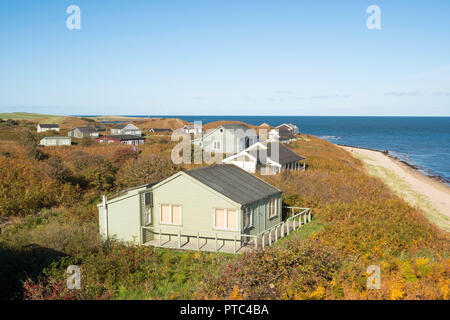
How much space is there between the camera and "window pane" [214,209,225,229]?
60.0ft

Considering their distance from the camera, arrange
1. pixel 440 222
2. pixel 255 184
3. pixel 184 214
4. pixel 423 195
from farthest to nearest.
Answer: pixel 423 195 → pixel 440 222 → pixel 255 184 → pixel 184 214

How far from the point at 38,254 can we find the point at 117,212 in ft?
16.7

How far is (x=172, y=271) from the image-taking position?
14164 millimetres

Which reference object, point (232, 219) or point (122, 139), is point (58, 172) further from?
point (122, 139)

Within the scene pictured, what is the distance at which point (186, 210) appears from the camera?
18922 mm

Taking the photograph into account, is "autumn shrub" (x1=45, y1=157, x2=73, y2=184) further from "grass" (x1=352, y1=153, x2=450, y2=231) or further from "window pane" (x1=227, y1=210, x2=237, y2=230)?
"grass" (x1=352, y1=153, x2=450, y2=231)

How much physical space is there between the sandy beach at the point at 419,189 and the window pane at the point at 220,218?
1874 cm

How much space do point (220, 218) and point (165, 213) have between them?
3.12m

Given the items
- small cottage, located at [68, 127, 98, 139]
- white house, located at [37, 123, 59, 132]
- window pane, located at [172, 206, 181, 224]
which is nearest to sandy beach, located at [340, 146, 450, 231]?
window pane, located at [172, 206, 181, 224]

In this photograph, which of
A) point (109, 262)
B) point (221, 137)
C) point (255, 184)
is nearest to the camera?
point (109, 262)

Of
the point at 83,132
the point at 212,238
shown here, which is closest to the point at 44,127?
the point at 83,132

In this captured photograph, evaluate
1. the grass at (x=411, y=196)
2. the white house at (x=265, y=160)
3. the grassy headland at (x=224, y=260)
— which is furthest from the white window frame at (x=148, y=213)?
the grass at (x=411, y=196)
